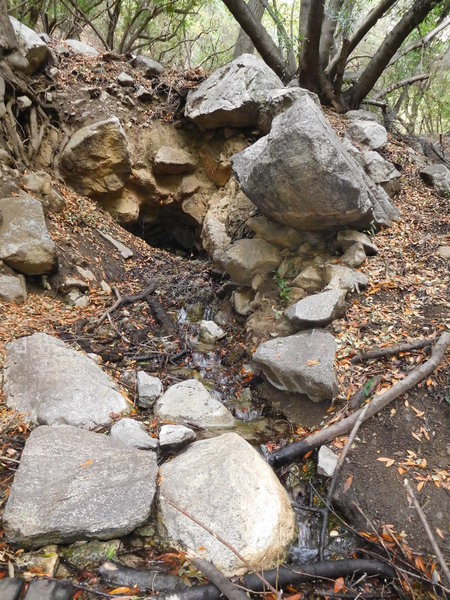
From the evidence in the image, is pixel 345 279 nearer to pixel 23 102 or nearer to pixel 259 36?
pixel 259 36

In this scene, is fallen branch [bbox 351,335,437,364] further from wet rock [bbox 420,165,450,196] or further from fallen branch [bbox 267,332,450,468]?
wet rock [bbox 420,165,450,196]

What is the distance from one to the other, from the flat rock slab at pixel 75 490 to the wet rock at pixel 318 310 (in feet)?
7.42

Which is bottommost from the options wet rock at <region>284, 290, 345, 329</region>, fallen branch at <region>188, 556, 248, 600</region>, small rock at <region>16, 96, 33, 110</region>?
fallen branch at <region>188, 556, 248, 600</region>

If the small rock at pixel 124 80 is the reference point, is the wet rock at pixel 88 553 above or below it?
below

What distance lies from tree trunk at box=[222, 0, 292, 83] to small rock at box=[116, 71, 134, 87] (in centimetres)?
248

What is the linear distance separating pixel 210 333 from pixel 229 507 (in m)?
3.04

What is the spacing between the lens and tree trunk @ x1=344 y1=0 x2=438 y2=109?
6.26 meters

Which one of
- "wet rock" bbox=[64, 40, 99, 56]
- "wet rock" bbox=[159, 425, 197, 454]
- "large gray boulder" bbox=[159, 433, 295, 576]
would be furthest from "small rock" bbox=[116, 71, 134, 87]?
"large gray boulder" bbox=[159, 433, 295, 576]

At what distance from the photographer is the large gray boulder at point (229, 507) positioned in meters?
2.36

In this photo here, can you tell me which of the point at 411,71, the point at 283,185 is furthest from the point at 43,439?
the point at 411,71

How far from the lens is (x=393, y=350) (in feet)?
11.9

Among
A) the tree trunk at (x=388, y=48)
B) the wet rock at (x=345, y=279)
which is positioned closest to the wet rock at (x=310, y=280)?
the wet rock at (x=345, y=279)

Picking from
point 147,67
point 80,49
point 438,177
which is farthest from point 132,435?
point 80,49

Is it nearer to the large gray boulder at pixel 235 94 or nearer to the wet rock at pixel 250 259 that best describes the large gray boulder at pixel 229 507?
the wet rock at pixel 250 259
